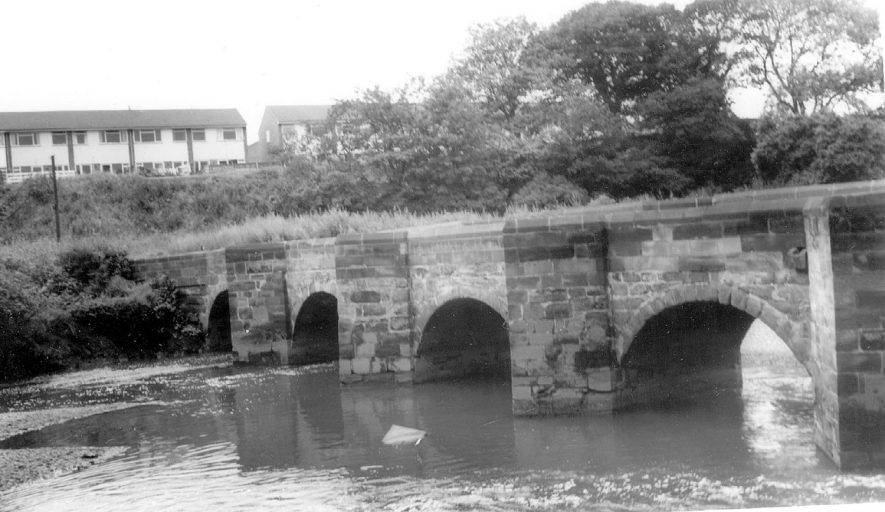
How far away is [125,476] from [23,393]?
8.26 m

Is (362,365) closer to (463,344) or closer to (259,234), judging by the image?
→ (463,344)

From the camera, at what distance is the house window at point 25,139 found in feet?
45.1

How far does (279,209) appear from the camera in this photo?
78.0ft

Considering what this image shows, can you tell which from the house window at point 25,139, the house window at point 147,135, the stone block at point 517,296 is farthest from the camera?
the house window at point 147,135

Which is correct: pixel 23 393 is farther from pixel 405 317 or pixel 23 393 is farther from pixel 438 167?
pixel 438 167

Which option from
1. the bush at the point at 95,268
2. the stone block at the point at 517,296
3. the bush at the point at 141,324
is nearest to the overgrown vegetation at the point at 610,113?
the stone block at the point at 517,296

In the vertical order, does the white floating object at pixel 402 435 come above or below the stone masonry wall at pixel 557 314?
below

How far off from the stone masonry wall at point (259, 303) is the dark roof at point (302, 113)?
99.9 inches

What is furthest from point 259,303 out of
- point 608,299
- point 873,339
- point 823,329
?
point 873,339

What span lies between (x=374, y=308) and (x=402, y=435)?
3.81 meters

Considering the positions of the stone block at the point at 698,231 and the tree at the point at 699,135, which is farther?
the tree at the point at 699,135

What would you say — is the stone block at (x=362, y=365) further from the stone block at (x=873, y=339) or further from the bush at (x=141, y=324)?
the bush at (x=141, y=324)

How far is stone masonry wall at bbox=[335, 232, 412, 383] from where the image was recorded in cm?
1455

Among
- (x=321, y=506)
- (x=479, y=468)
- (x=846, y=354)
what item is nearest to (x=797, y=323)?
(x=846, y=354)
